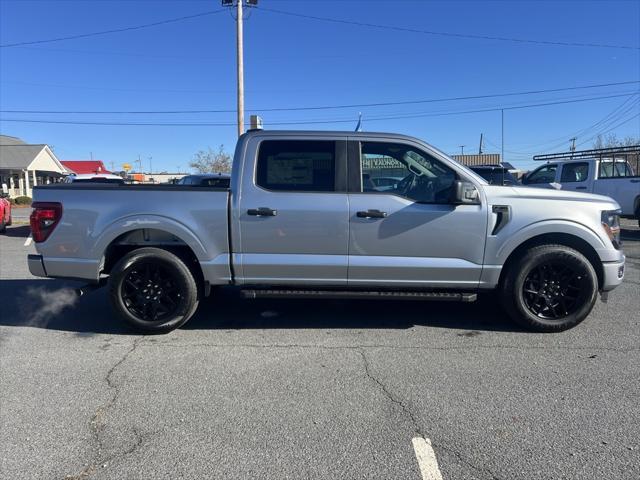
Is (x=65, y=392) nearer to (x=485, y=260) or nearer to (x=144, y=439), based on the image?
(x=144, y=439)

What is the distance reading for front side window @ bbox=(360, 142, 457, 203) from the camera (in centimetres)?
474

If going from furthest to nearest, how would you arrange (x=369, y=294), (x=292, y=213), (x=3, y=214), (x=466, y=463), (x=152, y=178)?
(x=152, y=178), (x=3, y=214), (x=369, y=294), (x=292, y=213), (x=466, y=463)

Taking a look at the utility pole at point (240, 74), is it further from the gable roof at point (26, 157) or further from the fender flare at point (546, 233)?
the gable roof at point (26, 157)

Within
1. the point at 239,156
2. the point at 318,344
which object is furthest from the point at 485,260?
the point at 239,156

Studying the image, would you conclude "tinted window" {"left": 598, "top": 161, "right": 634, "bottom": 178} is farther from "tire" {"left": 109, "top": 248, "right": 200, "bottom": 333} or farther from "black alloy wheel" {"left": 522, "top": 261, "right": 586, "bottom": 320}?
"tire" {"left": 109, "top": 248, "right": 200, "bottom": 333}

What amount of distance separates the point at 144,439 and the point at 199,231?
7.34 feet

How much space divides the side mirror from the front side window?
16 centimetres

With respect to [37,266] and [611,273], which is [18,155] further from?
[611,273]

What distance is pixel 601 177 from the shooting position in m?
13.0

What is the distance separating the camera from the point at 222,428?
10.0ft

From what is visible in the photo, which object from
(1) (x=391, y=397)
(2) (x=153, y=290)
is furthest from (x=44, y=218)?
(1) (x=391, y=397)

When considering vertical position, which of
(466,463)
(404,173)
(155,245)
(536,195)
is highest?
(404,173)

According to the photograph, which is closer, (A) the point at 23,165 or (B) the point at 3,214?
(B) the point at 3,214

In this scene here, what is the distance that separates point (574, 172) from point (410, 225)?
10.8 meters
